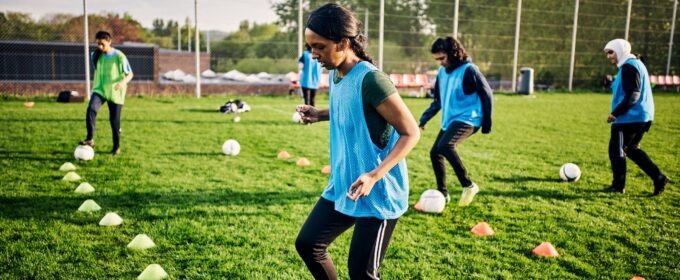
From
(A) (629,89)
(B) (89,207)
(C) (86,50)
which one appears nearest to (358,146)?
(B) (89,207)

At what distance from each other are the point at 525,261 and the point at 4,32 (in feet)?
63.7

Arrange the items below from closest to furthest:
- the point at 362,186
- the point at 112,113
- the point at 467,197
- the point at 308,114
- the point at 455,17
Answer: the point at 362,186
the point at 308,114
the point at 467,197
the point at 112,113
the point at 455,17

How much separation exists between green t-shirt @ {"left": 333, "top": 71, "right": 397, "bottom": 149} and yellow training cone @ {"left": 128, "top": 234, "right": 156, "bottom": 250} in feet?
8.74

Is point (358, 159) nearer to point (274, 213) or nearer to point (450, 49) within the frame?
point (274, 213)

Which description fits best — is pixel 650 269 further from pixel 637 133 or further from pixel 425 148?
pixel 425 148

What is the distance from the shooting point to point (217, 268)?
384cm

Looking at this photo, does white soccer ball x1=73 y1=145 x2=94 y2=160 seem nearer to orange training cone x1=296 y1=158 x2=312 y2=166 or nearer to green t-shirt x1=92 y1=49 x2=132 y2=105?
green t-shirt x1=92 y1=49 x2=132 y2=105

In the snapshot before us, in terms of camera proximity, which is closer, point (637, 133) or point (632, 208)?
point (632, 208)

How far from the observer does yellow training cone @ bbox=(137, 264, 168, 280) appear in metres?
3.59

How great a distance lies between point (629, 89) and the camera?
601 centimetres

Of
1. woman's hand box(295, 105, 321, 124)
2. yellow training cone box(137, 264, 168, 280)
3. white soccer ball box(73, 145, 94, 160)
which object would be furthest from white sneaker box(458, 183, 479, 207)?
white soccer ball box(73, 145, 94, 160)

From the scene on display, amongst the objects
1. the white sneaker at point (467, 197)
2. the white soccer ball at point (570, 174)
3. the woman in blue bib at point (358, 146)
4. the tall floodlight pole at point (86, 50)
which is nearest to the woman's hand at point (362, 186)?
the woman in blue bib at point (358, 146)

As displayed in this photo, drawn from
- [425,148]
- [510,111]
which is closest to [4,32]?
[425,148]

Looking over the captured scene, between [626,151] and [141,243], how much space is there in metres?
5.85
